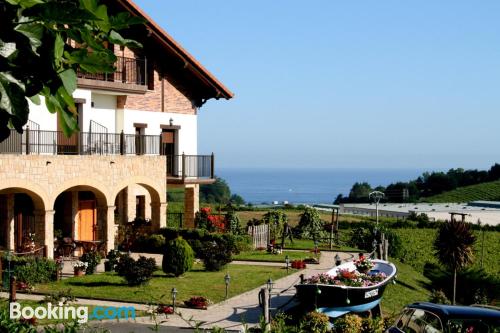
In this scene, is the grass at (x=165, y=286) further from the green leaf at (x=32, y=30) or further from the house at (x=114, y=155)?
the green leaf at (x=32, y=30)

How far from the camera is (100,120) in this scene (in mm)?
32625

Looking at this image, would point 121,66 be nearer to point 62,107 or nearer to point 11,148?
point 11,148

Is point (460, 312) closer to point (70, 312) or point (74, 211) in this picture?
point (70, 312)

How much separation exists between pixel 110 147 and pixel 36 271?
9.00 meters

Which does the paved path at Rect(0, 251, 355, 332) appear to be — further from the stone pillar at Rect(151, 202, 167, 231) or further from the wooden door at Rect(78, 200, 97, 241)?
the wooden door at Rect(78, 200, 97, 241)

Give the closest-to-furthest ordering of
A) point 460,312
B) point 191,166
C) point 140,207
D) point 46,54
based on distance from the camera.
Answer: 1. point 46,54
2. point 460,312
3. point 191,166
4. point 140,207

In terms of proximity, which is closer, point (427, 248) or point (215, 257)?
point (215, 257)

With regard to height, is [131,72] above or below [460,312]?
above

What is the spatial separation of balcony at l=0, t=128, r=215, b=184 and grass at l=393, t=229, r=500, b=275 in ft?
34.0

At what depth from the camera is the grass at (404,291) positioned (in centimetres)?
2361

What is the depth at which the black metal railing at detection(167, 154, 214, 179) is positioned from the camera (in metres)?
35.4

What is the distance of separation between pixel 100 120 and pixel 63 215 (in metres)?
4.51

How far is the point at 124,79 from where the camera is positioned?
109 feet

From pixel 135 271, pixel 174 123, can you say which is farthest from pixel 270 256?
pixel 135 271
